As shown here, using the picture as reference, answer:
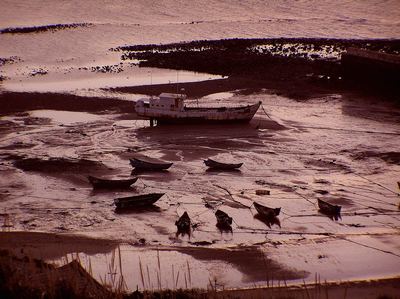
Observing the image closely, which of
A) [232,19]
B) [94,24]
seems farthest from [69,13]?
[232,19]

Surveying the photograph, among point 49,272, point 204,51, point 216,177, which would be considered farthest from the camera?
point 204,51

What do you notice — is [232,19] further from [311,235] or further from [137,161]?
[311,235]

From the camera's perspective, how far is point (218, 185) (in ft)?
75.6

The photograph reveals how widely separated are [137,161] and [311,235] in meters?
8.42

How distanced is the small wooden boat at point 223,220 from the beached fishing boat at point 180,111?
487 inches

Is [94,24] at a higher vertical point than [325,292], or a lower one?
higher

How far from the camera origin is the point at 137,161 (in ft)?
79.4

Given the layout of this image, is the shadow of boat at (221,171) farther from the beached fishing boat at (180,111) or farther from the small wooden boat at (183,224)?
the beached fishing boat at (180,111)

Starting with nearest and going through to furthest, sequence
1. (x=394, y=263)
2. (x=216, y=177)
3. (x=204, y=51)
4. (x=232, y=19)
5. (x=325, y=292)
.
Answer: (x=325, y=292) < (x=394, y=263) < (x=216, y=177) < (x=204, y=51) < (x=232, y=19)

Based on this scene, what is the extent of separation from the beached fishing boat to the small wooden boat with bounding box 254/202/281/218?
38.1ft

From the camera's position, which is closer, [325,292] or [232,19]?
[325,292]

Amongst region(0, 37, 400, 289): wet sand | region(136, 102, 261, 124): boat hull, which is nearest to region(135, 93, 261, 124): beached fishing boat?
region(136, 102, 261, 124): boat hull

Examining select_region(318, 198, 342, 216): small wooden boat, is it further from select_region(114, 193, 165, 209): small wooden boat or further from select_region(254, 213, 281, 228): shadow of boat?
select_region(114, 193, 165, 209): small wooden boat

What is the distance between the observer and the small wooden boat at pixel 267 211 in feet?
64.6
